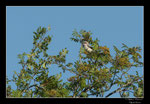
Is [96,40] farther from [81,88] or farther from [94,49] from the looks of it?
[81,88]

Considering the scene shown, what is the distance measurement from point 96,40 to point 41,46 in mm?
1592

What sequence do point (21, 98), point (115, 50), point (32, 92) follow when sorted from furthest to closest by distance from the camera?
point (115, 50)
point (32, 92)
point (21, 98)

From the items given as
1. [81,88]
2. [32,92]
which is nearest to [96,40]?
[81,88]

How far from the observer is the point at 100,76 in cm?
652

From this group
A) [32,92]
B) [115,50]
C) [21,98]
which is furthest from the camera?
[115,50]

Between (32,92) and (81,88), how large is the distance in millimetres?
1246

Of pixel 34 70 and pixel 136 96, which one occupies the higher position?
pixel 34 70
